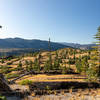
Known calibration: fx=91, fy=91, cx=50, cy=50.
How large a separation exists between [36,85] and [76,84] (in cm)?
942

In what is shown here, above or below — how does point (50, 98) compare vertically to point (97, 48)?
below

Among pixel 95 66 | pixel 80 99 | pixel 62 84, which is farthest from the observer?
pixel 95 66

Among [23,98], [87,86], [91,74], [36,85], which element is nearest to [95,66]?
[91,74]

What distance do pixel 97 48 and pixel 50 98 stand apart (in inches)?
1243

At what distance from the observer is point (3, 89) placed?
1566 centimetres

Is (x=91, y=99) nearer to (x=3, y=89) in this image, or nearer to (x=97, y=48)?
(x=3, y=89)

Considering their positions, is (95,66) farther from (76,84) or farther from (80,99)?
(80,99)

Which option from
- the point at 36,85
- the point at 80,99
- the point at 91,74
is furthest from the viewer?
the point at 91,74

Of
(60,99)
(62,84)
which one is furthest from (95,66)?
(60,99)

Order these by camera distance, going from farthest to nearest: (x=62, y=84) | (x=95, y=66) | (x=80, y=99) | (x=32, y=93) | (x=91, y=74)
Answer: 1. (x=95, y=66)
2. (x=91, y=74)
3. (x=62, y=84)
4. (x=32, y=93)
5. (x=80, y=99)

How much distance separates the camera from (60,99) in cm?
1291

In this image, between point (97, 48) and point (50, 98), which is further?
point (97, 48)

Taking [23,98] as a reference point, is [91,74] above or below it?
below

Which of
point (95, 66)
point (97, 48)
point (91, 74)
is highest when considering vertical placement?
point (97, 48)
